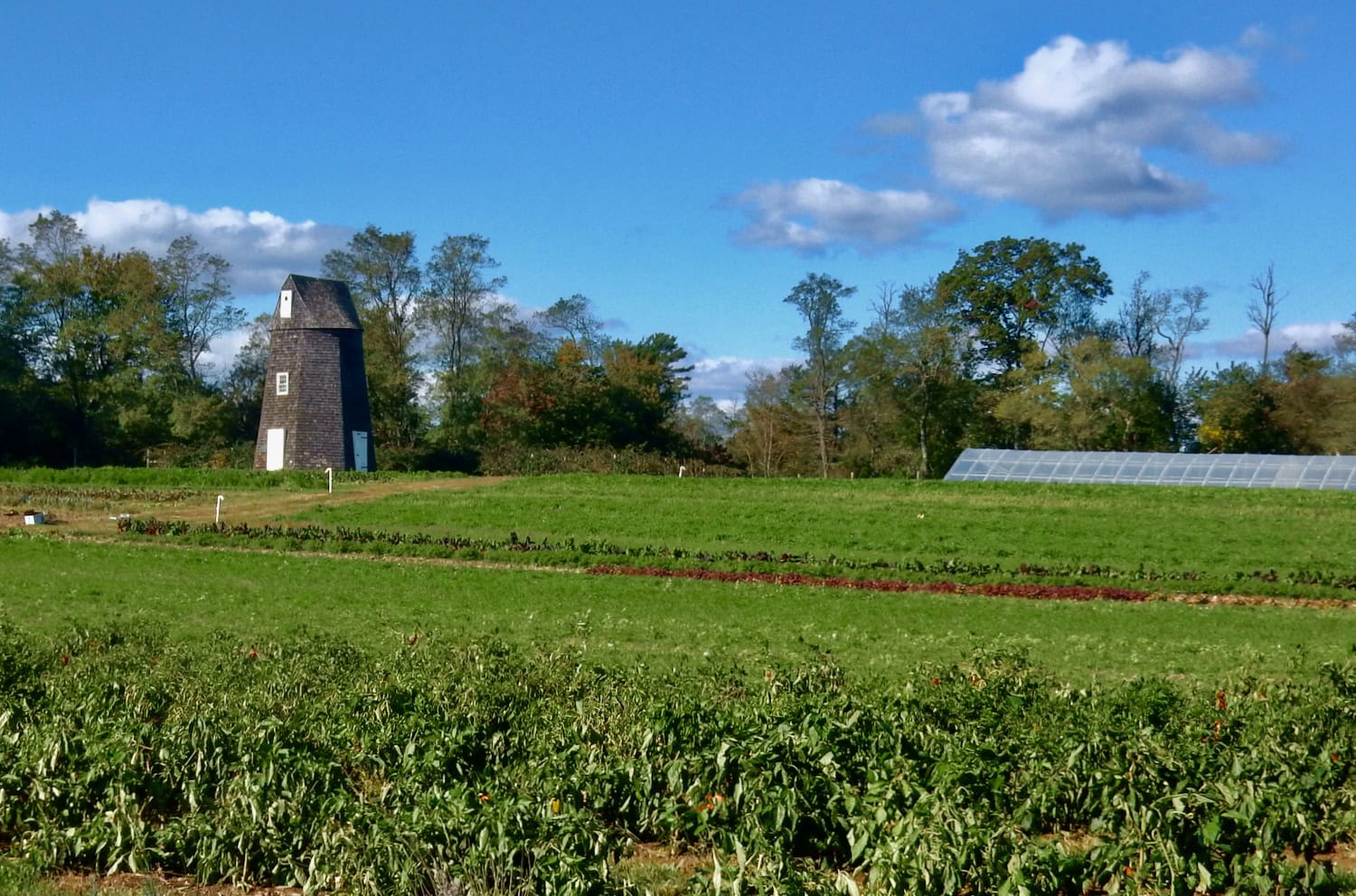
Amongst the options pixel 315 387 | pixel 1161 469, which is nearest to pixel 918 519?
pixel 1161 469

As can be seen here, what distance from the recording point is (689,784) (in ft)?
29.3

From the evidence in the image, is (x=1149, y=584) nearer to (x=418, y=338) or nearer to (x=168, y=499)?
(x=168, y=499)

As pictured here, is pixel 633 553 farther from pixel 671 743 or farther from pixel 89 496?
pixel 89 496

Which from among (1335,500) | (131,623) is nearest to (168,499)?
(131,623)

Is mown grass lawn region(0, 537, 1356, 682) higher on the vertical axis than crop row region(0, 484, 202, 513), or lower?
lower

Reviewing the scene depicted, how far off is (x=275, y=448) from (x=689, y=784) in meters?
52.7

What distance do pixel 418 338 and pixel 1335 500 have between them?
163ft

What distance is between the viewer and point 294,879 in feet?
25.3

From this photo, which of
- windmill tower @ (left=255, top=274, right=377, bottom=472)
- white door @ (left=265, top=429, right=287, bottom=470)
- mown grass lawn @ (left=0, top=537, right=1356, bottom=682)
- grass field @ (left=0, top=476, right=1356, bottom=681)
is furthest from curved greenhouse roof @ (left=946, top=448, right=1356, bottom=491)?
white door @ (left=265, top=429, right=287, bottom=470)

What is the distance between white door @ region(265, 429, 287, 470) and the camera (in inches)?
2282

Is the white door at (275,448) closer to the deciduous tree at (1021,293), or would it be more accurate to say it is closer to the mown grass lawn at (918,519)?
the mown grass lawn at (918,519)

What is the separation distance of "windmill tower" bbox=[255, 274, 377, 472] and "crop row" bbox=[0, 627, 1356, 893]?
4677cm

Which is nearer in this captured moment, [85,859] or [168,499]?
[85,859]

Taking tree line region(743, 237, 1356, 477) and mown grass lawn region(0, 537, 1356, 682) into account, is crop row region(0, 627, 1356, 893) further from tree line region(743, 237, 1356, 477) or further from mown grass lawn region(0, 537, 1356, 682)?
tree line region(743, 237, 1356, 477)
